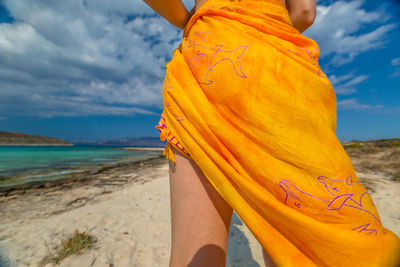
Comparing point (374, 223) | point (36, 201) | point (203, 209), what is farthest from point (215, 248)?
point (36, 201)

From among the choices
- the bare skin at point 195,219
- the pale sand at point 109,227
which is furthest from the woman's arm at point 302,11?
the pale sand at point 109,227

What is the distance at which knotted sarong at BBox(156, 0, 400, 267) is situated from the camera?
1.73ft

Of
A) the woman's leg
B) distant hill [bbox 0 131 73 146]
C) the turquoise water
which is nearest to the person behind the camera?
the woman's leg

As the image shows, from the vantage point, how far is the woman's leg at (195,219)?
64 cm

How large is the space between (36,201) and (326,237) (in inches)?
188

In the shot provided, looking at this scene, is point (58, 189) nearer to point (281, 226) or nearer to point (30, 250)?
point (30, 250)

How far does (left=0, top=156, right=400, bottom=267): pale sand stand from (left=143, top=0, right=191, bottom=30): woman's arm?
2233 mm

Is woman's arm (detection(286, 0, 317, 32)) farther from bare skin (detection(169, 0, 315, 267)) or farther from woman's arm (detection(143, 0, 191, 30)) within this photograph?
bare skin (detection(169, 0, 315, 267))

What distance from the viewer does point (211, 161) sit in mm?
652

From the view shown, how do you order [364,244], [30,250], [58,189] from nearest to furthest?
[364,244]
[30,250]
[58,189]

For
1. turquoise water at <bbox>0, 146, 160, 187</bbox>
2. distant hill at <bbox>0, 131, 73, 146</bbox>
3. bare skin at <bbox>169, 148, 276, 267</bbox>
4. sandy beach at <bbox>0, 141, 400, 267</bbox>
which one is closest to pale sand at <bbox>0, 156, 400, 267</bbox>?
sandy beach at <bbox>0, 141, 400, 267</bbox>

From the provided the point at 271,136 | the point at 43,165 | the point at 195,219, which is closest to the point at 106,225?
the point at 195,219

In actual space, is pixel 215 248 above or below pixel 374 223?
below

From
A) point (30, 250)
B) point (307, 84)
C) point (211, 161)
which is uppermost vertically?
point (307, 84)
